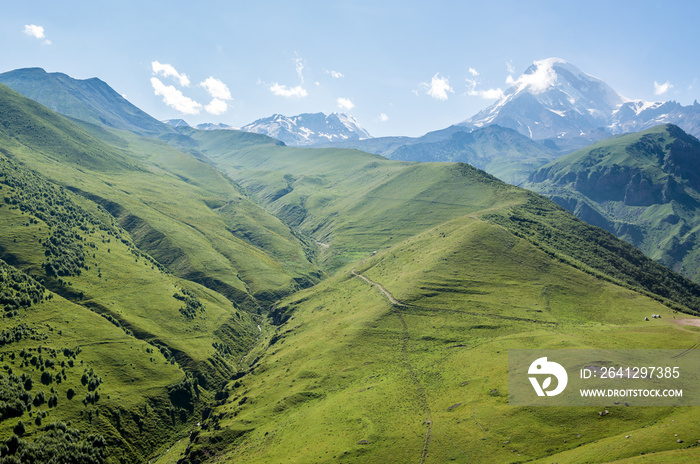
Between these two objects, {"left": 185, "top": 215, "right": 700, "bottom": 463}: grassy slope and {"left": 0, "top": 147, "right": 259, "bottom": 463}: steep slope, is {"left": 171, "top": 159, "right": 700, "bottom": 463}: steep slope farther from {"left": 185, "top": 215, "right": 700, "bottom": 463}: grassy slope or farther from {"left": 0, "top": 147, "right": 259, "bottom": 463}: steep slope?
{"left": 0, "top": 147, "right": 259, "bottom": 463}: steep slope

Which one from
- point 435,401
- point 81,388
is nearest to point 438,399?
point 435,401

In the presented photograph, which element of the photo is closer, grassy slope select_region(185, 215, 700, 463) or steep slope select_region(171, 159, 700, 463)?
grassy slope select_region(185, 215, 700, 463)

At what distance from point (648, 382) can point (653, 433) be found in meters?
24.5

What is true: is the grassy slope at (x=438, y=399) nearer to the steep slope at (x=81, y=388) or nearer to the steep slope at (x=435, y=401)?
the steep slope at (x=435, y=401)

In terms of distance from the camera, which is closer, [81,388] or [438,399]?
[438,399]

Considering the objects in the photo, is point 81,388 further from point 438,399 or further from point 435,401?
point 438,399

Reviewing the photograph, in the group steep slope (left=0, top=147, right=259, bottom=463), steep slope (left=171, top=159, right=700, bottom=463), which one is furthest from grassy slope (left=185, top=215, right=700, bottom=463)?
steep slope (left=0, top=147, right=259, bottom=463)

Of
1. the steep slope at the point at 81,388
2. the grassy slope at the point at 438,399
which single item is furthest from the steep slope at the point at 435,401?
the steep slope at the point at 81,388

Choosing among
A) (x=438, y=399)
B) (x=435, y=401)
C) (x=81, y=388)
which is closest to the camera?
(x=435, y=401)

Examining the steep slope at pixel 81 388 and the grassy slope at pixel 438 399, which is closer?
the grassy slope at pixel 438 399

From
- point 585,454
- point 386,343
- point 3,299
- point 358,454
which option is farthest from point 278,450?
point 3,299

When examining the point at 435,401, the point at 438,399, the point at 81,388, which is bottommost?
the point at 81,388

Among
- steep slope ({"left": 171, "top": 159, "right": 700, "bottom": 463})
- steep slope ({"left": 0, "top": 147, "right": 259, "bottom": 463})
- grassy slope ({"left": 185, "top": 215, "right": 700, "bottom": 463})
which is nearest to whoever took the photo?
grassy slope ({"left": 185, "top": 215, "right": 700, "bottom": 463})

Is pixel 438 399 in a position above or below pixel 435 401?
above
